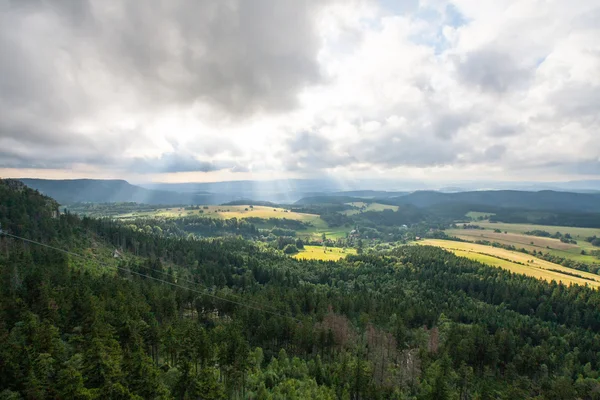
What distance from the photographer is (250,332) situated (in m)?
65.8

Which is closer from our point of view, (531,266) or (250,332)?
(250,332)

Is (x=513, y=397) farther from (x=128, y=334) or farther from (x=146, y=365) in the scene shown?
(x=128, y=334)

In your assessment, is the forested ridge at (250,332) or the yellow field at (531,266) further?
the yellow field at (531,266)

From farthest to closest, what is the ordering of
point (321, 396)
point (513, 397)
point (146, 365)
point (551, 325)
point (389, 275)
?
1. point (389, 275)
2. point (551, 325)
3. point (513, 397)
4. point (321, 396)
5. point (146, 365)

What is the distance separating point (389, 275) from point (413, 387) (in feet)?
293

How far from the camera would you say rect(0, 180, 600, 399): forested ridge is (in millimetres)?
38312

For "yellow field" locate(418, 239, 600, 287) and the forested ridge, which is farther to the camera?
"yellow field" locate(418, 239, 600, 287)

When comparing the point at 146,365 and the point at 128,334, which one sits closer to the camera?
the point at 146,365

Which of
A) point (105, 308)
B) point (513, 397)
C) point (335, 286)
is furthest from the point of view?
point (335, 286)

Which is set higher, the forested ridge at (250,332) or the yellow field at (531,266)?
the forested ridge at (250,332)

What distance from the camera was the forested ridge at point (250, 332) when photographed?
38312 mm

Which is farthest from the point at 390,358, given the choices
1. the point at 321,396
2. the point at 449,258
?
the point at 449,258

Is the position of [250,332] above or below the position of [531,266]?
above

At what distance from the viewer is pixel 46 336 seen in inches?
1519
